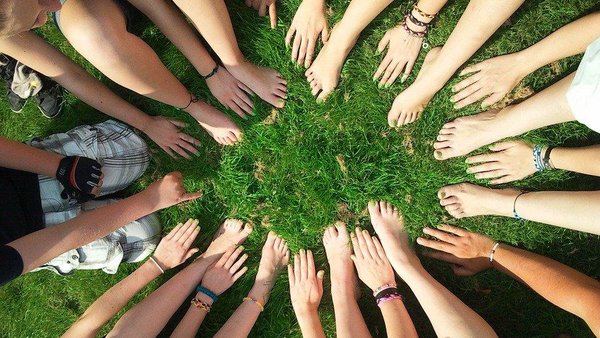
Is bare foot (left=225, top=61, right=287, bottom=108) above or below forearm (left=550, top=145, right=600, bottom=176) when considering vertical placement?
below

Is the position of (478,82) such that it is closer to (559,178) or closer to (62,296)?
(559,178)

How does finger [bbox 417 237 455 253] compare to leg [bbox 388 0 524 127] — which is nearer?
leg [bbox 388 0 524 127]

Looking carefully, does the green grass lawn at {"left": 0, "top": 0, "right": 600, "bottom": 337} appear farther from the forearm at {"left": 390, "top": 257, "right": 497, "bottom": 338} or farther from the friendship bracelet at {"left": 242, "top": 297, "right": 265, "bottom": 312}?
the forearm at {"left": 390, "top": 257, "right": 497, "bottom": 338}

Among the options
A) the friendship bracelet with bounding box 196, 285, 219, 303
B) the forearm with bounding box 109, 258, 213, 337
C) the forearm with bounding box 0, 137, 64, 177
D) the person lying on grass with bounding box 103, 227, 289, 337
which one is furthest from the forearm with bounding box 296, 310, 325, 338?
the forearm with bounding box 0, 137, 64, 177

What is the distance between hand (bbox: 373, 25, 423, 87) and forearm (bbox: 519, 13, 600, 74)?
1.63 feet

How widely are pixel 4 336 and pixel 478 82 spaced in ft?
9.71

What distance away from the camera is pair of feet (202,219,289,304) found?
265 cm

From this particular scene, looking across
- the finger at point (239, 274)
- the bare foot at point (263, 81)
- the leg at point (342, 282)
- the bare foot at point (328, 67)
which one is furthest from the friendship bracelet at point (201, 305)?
the bare foot at point (328, 67)

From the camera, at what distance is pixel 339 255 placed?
2590 mm

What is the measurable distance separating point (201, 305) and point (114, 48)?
1.37 metres

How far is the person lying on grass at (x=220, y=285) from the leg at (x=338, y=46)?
832mm

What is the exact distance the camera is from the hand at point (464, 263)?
252cm

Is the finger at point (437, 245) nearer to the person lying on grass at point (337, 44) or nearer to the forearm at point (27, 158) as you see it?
the person lying on grass at point (337, 44)

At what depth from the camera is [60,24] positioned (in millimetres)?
2016
